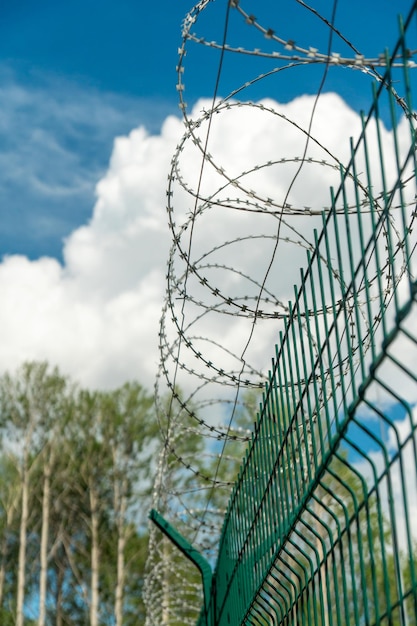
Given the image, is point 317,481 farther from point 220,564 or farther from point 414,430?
point 220,564

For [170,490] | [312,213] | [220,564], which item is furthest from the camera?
[170,490]

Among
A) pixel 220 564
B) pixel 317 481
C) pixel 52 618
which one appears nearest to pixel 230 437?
pixel 220 564

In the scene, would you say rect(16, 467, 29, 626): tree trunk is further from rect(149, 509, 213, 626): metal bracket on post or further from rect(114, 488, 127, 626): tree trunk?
rect(149, 509, 213, 626): metal bracket on post

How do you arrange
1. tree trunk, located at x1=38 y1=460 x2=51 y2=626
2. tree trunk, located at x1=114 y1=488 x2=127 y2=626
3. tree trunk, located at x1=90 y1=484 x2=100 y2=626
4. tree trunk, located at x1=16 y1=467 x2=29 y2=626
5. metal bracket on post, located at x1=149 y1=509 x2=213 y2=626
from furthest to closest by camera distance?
1. tree trunk, located at x1=90 y1=484 x2=100 y2=626
2. tree trunk, located at x1=38 y1=460 x2=51 y2=626
3. tree trunk, located at x1=114 y1=488 x2=127 y2=626
4. tree trunk, located at x1=16 y1=467 x2=29 y2=626
5. metal bracket on post, located at x1=149 y1=509 x2=213 y2=626

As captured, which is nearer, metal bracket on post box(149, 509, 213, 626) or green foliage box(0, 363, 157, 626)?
metal bracket on post box(149, 509, 213, 626)

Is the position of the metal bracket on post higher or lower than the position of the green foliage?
lower

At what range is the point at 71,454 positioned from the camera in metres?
30.7

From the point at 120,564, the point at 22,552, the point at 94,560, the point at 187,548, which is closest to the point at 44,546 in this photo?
the point at 22,552

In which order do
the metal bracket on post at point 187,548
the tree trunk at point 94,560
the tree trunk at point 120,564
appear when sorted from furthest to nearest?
the tree trunk at point 94,560
the tree trunk at point 120,564
the metal bracket on post at point 187,548

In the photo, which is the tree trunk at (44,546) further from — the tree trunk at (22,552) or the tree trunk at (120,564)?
the tree trunk at (120,564)

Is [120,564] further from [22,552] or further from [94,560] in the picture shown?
[22,552]

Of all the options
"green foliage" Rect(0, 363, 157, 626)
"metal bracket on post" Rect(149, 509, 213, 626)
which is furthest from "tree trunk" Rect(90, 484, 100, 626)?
"metal bracket on post" Rect(149, 509, 213, 626)

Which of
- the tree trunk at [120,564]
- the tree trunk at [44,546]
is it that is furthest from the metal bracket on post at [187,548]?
the tree trunk at [44,546]

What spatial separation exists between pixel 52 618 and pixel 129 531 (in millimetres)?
3994
